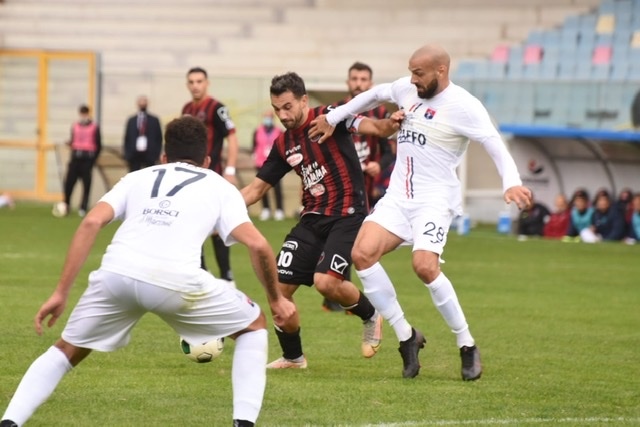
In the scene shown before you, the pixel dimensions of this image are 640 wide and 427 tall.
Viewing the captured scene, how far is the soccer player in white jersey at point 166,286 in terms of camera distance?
5.92 m

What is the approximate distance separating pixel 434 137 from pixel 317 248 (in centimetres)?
118

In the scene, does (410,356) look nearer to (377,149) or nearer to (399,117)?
(399,117)

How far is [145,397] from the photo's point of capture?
743 cm

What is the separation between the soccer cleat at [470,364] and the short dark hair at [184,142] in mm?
2745

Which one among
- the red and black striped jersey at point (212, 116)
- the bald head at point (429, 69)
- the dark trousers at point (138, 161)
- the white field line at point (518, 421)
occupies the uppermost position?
the bald head at point (429, 69)

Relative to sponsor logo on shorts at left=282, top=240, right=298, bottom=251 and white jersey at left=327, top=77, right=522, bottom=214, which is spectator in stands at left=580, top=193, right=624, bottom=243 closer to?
sponsor logo on shorts at left=282, top=240, right=298, bottom=251

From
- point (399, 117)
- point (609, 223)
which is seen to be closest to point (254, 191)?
point (399, 117)

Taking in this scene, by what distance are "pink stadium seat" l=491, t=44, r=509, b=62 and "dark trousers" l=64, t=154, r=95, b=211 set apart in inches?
333

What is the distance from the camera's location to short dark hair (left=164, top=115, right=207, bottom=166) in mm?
6270

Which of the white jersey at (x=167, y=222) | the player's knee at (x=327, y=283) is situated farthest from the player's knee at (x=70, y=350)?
the player's knee at (x=327, y=283)

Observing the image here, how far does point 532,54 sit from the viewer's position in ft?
89.6

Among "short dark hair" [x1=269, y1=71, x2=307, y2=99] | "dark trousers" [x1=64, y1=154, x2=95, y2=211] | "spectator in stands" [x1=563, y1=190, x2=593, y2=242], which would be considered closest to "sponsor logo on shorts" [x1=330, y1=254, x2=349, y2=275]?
"short dark hair" [x1=269, y1=71, x2=307, y2=99]

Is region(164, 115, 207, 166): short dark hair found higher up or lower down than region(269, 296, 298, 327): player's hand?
higher up

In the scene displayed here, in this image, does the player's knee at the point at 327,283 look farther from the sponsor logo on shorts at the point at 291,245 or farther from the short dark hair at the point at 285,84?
the short dark hair at the point at 285,84
